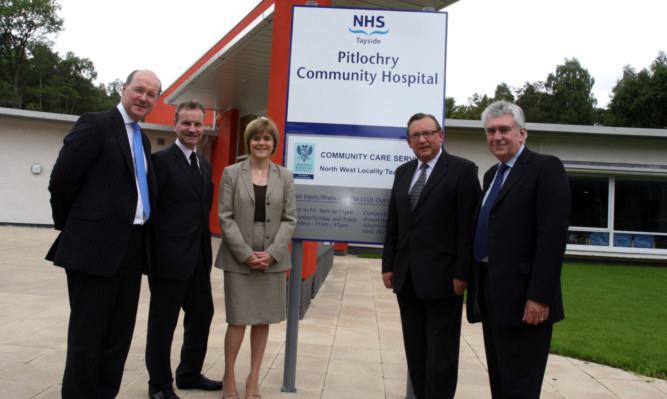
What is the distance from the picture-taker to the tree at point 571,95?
50.7 meters

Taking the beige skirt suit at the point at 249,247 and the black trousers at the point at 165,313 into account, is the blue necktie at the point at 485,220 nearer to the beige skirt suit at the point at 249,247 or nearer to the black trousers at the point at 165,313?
the beige skirt suit at the point at 249,247

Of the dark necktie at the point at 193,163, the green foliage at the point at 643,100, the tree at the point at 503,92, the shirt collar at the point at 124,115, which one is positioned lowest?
the dark necktie at the point at 193,163

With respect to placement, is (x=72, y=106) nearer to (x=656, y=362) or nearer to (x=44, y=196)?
(x=44, y=196)

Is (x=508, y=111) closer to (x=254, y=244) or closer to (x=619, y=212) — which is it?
(x=254, y=244)

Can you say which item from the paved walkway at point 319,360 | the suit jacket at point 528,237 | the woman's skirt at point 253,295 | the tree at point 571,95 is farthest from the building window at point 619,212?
the tree at point 571,95

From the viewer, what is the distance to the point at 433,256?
2.80m

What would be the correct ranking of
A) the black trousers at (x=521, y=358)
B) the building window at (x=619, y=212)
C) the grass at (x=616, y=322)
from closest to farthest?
1. the black trousers at (x=521, y=358)
2. the grass at (x=616, y=322)
3. the building window at (x=619, y=212)

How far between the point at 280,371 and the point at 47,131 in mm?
15607

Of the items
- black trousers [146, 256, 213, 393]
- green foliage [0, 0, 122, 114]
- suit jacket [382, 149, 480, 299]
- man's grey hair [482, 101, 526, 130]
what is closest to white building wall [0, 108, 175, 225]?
black trousers [146, 256, 213, 393]

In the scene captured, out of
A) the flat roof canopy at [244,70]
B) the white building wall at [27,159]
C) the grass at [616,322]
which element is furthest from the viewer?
the white building wall at [27,159]

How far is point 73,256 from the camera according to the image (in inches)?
95.0

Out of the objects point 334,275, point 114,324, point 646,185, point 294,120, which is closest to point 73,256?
point 114,324

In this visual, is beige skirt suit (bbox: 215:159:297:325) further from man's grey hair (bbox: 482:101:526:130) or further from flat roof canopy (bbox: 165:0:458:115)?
flat roof canopy (bbox: 165:0:458:115)

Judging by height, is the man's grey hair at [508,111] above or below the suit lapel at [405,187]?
above
